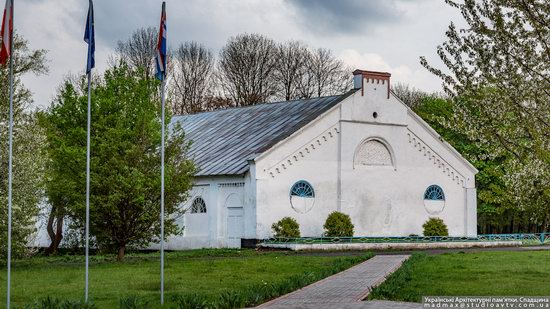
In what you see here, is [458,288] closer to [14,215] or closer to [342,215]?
[14,215]

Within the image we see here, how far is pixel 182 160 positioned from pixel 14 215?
26.6 ft

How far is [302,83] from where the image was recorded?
85562 mm

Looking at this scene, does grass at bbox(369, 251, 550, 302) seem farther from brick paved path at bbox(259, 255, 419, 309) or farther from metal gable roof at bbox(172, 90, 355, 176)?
metal gable roof at bbox(172, 90, 355, 176)

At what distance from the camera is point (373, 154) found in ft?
163

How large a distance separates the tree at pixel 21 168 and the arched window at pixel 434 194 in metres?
Result: 25.1

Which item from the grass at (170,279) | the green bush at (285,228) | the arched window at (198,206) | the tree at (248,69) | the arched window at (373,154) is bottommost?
the grass at (170,279)

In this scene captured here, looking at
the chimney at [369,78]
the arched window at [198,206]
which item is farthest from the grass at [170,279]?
the chimney at [369,78]

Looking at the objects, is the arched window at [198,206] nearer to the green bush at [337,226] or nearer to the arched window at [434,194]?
the green bush at [337,226]

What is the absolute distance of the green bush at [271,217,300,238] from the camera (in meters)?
44.7

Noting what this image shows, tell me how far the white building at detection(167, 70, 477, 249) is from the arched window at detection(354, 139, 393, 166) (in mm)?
52

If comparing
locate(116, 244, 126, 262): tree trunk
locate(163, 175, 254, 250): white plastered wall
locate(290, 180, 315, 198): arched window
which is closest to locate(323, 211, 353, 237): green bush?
locate(290, 180, 315, 198): arched window

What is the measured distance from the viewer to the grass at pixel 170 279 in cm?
1948

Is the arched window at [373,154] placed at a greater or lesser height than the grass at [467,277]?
greater

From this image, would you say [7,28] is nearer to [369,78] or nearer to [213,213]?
[213,213]
